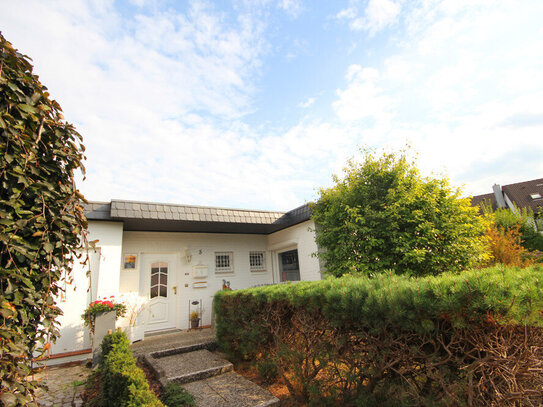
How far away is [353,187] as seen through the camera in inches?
257

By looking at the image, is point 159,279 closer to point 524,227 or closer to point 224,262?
point 224,262

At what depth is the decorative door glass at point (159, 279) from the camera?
848cm

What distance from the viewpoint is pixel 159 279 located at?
8.61m

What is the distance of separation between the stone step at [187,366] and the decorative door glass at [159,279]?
132 inches

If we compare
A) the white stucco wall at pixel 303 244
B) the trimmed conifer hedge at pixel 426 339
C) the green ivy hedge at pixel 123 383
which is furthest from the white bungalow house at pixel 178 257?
the trimmed conifer hedge at pixel 426 339

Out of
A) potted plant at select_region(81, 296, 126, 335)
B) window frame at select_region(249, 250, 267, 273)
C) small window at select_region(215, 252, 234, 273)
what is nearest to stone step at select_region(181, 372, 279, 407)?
potted plant at select_region(81, 296, 126, 335)

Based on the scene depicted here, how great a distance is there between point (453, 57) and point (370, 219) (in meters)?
3.30

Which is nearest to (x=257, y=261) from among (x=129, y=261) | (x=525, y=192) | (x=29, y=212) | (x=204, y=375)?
(x=129, y=261)

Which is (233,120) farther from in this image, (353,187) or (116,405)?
(116,405)

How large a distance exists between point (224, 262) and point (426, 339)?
8397 mm

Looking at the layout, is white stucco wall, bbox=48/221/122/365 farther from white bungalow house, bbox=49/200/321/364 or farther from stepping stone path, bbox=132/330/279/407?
stepping stone path, bbox=132/330/279/407

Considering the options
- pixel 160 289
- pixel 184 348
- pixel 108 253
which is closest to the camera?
pixel 184 348

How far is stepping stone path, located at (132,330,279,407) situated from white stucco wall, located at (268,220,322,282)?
11.6 ft

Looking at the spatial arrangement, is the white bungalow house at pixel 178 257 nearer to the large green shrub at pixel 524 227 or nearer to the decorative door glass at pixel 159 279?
the decorative door glass at pixel 159 279
